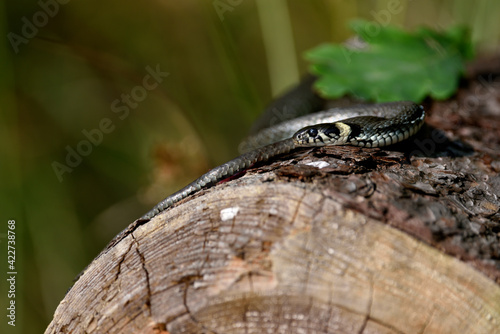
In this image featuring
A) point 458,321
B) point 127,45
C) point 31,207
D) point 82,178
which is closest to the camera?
point 458,321

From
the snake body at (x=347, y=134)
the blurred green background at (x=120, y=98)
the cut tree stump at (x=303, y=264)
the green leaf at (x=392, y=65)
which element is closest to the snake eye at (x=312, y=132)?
the snake body at (x=347, y=134)

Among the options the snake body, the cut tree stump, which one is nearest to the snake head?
the snake body

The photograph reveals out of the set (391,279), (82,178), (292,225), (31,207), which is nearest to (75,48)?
(31,207)

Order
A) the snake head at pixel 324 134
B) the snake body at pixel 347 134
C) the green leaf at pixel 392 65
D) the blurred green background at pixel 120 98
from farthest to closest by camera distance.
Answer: the blurred green background at pixel 120 98 → the green leaf at pixel 392 65 → the snake head at pixel 324 134 → the snake body at pixel 347 134

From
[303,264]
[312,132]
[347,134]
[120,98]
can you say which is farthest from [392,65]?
[120,98]

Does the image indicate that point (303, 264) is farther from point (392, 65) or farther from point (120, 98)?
point (120, 98)

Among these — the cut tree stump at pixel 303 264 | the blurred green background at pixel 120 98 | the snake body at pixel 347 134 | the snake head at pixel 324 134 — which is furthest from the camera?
the blurred green background at pixel 120 98

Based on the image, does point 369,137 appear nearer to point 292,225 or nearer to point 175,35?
point 292,225

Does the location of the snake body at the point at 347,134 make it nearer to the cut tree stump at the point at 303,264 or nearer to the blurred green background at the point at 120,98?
the cut tree stump at the point at 303,264
